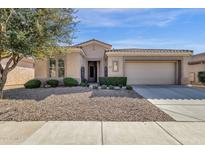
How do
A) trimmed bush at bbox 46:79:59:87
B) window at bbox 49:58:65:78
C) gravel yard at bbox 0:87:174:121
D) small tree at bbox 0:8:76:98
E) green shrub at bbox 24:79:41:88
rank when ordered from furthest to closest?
1. window at bbox 49:58:65:78
2. trimmed bush at bbox 46:79:59:87
3. green shrub at bbox 24:79:41:88
4. small tree at bbox 0:8:76:98
5. gravel yard at bbox 0:87:174:121

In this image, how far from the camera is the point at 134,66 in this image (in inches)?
889

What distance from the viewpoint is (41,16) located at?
10.3 meters

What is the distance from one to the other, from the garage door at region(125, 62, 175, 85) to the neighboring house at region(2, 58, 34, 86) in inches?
426

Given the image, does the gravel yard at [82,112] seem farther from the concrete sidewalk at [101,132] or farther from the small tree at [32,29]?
the small tree at [32,29]

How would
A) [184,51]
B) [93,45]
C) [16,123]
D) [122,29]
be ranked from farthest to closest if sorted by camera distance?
[93,45]
[184,51]
[122,29]
[16,123]

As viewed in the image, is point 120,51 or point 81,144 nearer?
point 81,144

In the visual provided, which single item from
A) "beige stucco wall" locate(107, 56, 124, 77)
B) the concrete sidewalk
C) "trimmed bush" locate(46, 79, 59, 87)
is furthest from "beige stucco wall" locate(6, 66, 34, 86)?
the concrete sidewalk

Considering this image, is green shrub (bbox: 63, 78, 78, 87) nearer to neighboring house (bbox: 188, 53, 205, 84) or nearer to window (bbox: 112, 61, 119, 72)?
window (bbox: 112, 61, 119, 72)

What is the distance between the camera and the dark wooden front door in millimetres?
28531

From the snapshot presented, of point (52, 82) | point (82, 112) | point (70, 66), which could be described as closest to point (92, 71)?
point (70, 66)

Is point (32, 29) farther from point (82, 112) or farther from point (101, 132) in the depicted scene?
point (101, 132)
